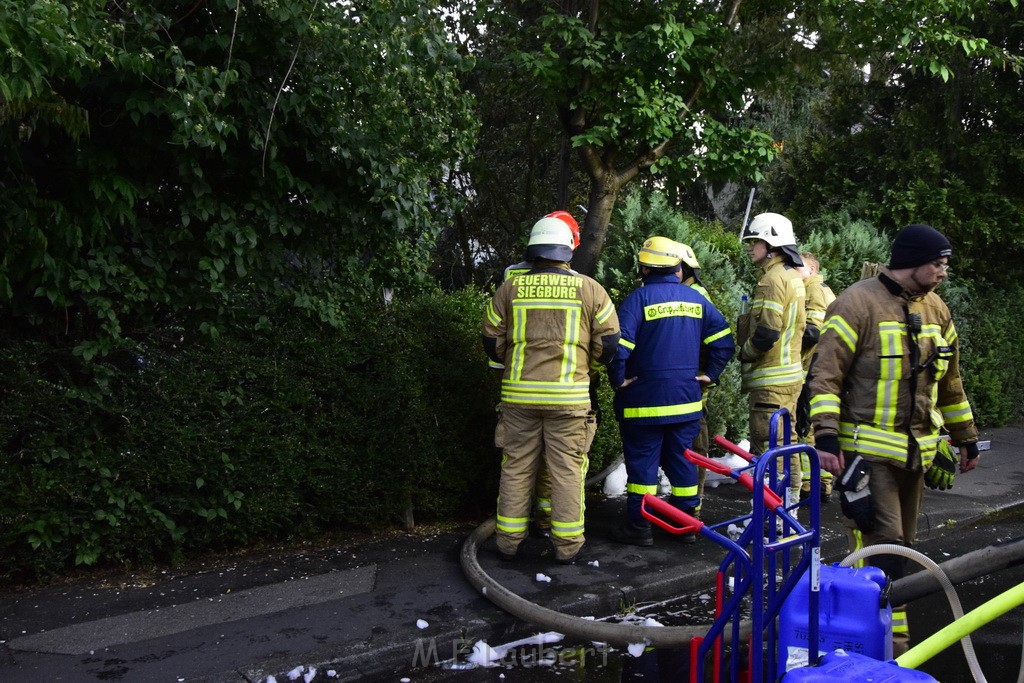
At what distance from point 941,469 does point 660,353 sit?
2129mm

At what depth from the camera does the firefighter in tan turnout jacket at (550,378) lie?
5.74 m

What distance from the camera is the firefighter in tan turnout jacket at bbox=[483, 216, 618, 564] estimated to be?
5.74 meters

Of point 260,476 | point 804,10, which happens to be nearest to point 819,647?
point 260,476

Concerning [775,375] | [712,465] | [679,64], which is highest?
[679,64]

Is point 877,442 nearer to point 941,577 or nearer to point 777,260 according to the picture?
point 941,577

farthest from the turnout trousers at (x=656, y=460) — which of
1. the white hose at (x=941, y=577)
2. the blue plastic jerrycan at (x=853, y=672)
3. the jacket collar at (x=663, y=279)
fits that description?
the blue plastic jerrycan at (x=853, y=672)

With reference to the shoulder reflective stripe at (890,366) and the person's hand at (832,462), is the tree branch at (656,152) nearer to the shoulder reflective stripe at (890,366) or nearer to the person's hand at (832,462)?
the shoulder reflective stripe at (890,366)

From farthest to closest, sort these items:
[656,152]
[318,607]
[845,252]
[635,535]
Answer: [845,252], [656,152], [635,535], [318,607]

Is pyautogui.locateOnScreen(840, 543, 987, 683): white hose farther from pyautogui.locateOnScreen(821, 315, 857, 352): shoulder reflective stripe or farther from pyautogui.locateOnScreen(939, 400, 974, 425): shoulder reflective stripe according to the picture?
pyautogui.locateOnScreen(939, 400, 974, 425): shoulder reflective stripe

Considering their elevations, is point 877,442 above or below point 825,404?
below

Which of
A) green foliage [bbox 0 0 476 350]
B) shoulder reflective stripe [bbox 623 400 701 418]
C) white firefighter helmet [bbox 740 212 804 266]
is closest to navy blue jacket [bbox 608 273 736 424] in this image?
shoulder reflective stripe [bbox 623 400 701 418]

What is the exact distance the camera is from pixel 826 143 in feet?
42.1

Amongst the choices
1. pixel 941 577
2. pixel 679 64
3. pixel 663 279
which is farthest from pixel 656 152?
pixel 941 577

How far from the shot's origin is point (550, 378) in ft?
18.8
